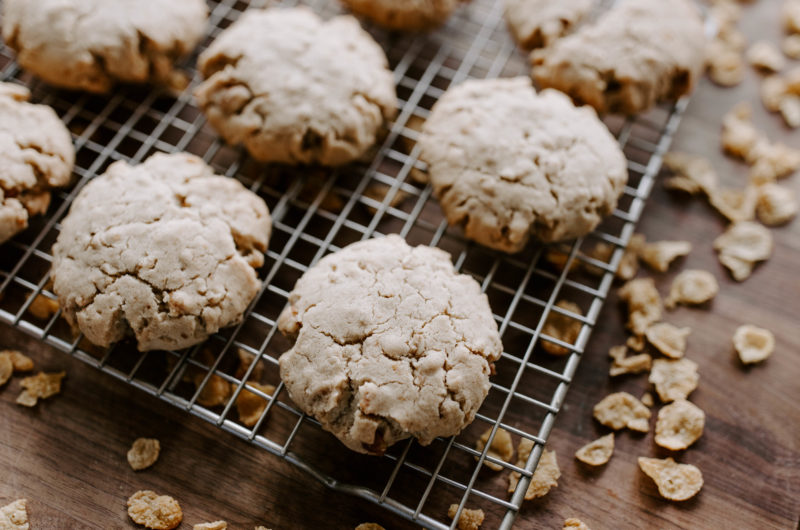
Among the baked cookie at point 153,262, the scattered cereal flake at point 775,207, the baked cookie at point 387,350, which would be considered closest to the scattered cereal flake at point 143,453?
the baked cookie at point 153,262

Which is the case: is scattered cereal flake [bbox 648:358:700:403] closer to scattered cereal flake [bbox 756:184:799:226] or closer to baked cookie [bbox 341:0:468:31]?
scattered cereal flake [bbox 756:184:799:226]

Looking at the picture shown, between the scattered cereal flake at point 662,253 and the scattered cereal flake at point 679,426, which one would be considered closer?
the scattered cereal flake at point 679,426

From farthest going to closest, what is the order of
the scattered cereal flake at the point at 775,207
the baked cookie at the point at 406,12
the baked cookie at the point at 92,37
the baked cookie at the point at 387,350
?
the baked cookie at the point at 406,12 → the scattered cereal flake at the point at 775,207 → the baked cookie at the point at 92,37 → the baked cookie at the point at 387,350

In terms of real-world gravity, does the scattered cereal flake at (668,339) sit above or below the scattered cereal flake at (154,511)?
above

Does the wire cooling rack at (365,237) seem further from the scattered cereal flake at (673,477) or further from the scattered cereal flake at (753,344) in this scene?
the scattered cereal flake at (753,344)

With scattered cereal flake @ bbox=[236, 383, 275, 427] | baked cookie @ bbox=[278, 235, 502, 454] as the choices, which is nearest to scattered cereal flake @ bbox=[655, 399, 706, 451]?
baked cookie @ bbox=[278, 235, 502, 454]

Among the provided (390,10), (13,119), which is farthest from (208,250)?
(390,10)

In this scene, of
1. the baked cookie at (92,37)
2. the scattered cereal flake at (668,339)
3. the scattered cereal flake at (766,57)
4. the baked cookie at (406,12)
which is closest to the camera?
the scattered cereal flake at (668,339)
